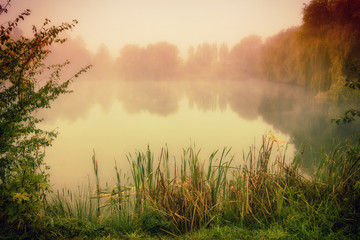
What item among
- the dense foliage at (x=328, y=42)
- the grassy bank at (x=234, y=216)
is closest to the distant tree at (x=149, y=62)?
the dense foliage at (x=328, y=42)

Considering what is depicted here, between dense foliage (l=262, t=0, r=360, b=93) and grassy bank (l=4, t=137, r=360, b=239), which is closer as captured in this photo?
grassy bank (l=4, t=137, r=360, b=239)

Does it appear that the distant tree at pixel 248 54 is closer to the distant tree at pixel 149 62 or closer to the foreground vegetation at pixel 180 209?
the distant tree at pixel 149 62

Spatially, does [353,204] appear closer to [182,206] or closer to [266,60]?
[182,206]

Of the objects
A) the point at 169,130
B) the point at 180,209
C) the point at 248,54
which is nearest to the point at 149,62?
the point at 248,54

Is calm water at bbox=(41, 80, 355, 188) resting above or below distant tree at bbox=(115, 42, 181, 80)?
below

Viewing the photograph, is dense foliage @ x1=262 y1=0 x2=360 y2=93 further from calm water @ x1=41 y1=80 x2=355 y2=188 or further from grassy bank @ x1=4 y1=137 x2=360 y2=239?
grassy bank @ x1=4 y1=137 x2=360 y2=239

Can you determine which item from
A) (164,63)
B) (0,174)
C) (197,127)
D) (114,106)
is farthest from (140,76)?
(0,174)

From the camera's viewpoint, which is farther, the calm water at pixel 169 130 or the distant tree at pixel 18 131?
the calm water at pixel 169 130

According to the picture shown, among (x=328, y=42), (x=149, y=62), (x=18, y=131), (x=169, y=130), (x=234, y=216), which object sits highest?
(x=149, y=62)

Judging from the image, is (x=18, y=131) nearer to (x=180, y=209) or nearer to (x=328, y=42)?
(x=180, y=209)

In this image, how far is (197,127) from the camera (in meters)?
14.6

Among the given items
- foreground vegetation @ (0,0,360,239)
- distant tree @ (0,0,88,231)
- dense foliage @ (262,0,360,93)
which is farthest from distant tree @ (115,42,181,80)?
foreground vegetation @ (0,0,360,239)

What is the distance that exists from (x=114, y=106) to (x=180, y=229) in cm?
2167

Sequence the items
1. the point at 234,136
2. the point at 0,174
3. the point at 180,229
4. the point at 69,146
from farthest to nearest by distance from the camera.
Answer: the point at 234,136 < the point at 69,146 < the point at 0,174 < the point at 180,229
